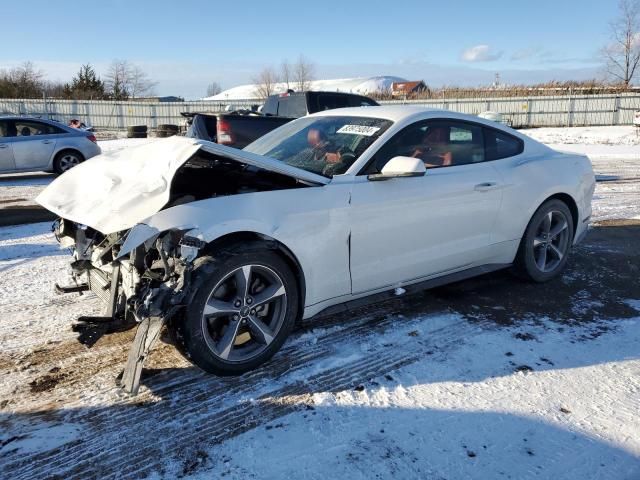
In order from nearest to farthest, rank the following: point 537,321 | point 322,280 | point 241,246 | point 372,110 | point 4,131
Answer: point 241,246, point 322,280, point 537,321, point 372,110, point 4,131

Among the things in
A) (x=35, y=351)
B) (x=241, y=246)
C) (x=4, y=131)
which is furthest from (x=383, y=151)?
(x=4, y=131)

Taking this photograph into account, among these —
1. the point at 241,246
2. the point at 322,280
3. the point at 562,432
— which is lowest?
the point at 562,432

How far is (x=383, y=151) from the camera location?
12.2 feet

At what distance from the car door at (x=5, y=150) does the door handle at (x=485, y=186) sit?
35.4 feet

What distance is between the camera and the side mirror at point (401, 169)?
135 inches

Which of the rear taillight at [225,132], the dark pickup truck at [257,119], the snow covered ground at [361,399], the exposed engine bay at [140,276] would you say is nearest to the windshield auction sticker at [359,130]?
the exposed engine bay at [140,276]

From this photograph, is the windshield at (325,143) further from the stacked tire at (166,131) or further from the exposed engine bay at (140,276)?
the stacked tire at (166,131)

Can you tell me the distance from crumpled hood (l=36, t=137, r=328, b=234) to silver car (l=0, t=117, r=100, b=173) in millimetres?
8937

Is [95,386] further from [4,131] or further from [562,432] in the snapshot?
[4,131]

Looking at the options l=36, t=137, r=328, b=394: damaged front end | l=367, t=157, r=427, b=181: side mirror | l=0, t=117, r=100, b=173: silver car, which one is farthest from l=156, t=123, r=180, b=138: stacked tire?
l=367, t=157, r=427, b=181: side mirror

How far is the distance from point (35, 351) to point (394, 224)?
259 centimetres

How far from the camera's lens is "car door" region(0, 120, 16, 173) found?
11180mm

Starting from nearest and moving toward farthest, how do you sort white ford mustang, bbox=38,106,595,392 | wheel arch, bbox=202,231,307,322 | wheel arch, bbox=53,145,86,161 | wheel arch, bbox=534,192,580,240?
white ford mustang, bbox=38,106,595,392
wheel arch, bbox=202,231,307,322
wheel arch, bbox=534,192,580,240
wheel arch, bbox=53,145,86,161

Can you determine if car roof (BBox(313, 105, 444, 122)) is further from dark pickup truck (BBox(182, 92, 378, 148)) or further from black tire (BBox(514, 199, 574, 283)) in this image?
dark pickup truck (BBox(182, 92, 378, 148))
